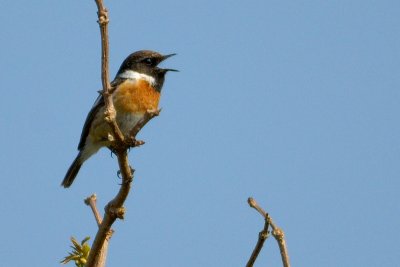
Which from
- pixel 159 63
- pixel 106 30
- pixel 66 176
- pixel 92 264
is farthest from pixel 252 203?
pixel 66 176

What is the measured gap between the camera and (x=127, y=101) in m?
8.21

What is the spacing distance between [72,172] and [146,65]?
6.77ft

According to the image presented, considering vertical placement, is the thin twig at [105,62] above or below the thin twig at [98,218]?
above

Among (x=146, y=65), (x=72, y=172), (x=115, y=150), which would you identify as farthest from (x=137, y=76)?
(x=115, y=150)

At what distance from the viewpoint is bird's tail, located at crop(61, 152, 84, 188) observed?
9.58 m

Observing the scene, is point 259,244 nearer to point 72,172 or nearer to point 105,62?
point 105,62

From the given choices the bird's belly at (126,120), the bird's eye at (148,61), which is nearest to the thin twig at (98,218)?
the bird's belly at (126,120)

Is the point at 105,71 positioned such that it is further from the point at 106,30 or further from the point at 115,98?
the point at 115,98

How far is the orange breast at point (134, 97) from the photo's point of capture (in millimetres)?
8188

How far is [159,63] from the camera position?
9125 millimetres

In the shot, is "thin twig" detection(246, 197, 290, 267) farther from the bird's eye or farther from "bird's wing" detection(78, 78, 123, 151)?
the bird's eye

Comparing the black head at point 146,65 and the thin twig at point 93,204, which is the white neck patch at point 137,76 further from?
the thin twig at point 93,204

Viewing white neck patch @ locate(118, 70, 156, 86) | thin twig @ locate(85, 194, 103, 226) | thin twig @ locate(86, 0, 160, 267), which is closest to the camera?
thin twig @ locate(86, 0, 160, 267)

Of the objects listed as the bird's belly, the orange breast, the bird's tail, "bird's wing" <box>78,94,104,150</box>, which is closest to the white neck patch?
the orange breast
